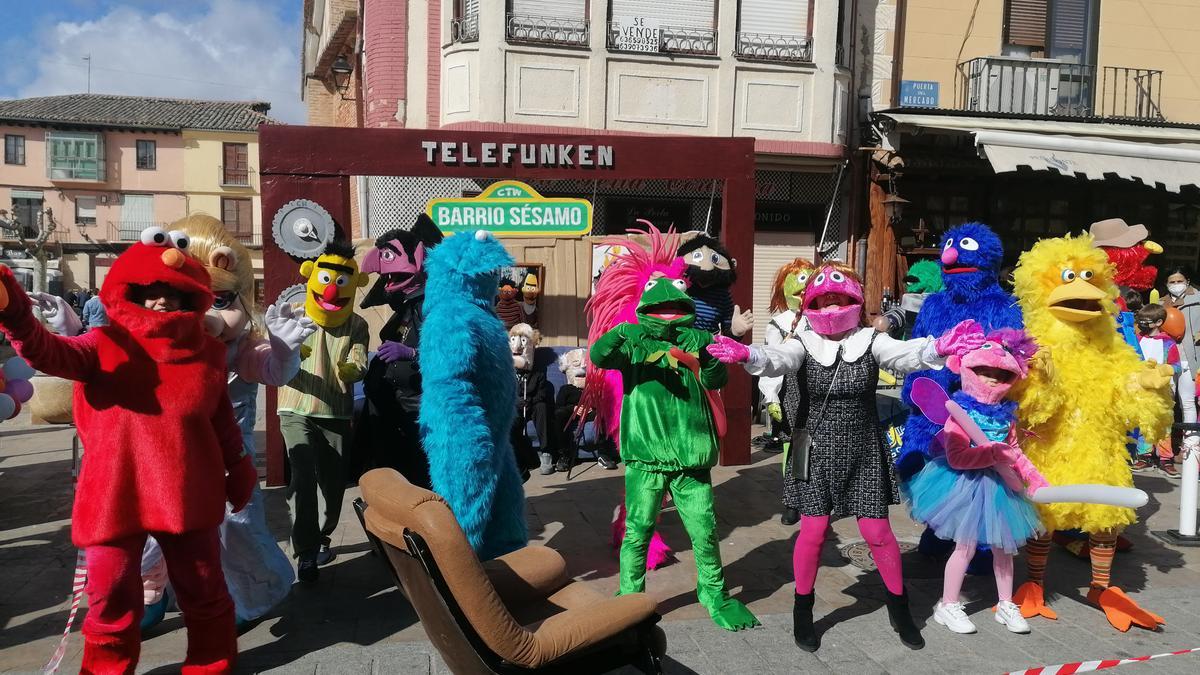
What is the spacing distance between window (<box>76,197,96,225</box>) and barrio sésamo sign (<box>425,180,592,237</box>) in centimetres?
4060

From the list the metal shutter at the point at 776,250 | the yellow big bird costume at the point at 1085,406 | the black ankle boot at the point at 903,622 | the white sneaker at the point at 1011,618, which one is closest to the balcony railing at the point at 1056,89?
the metal shutter at the point at 776,250

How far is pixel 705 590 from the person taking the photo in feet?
13.8

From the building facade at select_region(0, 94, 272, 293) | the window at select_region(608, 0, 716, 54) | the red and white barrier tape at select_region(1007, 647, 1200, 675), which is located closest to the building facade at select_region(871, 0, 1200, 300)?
the window at select_region(608, 0, 716, 54)

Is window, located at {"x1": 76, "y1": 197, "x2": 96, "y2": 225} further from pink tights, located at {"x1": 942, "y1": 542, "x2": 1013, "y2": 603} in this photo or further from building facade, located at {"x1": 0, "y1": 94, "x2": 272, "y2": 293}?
pink tights, located at {"x1": 942, "y1": 542, "x2": 1013, "y2": 603}

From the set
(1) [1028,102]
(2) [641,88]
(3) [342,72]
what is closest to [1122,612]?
(2) [641,88]

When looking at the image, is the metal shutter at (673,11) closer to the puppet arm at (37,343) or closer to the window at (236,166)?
the puppet arm at (37,343)

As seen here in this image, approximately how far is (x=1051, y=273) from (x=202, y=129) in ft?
140

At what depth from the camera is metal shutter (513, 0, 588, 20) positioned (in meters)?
11.2

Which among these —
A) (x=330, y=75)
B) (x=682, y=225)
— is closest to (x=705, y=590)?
(x=682, y=225)

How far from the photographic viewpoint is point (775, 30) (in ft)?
38.8

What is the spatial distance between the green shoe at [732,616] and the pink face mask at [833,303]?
137 centimetres

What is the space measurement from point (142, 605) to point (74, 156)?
44273 mm

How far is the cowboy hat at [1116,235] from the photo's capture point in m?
5.08

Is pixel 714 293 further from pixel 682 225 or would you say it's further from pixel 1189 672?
pixel 682 225
